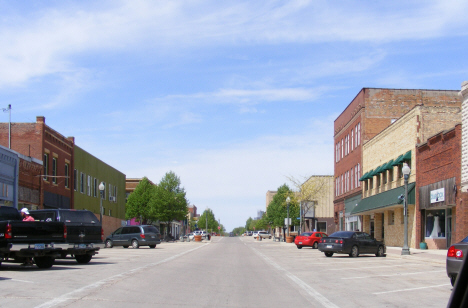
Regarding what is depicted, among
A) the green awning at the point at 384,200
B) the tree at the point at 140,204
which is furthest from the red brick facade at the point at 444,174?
the tree at the point at 140,204

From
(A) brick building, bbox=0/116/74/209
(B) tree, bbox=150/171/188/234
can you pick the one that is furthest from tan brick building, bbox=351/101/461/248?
(B) tree, bbox=150/171/188/234

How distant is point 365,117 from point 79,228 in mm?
35890

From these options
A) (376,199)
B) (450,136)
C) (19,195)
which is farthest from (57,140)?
(450,136)

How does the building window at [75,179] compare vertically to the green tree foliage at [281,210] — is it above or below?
above

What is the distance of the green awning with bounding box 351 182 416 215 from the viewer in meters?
38.4

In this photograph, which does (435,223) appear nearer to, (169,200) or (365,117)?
(365,117)

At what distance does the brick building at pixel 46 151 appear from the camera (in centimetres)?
4016

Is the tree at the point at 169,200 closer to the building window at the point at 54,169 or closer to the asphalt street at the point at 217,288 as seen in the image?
the building window at the point at 54,169

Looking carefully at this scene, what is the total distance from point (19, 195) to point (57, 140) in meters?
8.77

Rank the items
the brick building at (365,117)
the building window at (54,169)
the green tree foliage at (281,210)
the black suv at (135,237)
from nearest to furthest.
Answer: the black suv at (135,237) < the building window at (54,169) < the brick building at (365,117) < the green tree foliage at (281,210)

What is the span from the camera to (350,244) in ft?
93.5

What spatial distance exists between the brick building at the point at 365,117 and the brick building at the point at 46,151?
26.9m

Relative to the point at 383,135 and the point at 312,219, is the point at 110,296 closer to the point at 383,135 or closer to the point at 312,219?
the point at 383,135

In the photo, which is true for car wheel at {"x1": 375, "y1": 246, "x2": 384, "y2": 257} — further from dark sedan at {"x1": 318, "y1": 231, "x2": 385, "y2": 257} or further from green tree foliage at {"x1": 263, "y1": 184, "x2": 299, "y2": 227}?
green tree foliage at {"x1": 263, "y1": 184, "x2": 299, "y2": 227}
